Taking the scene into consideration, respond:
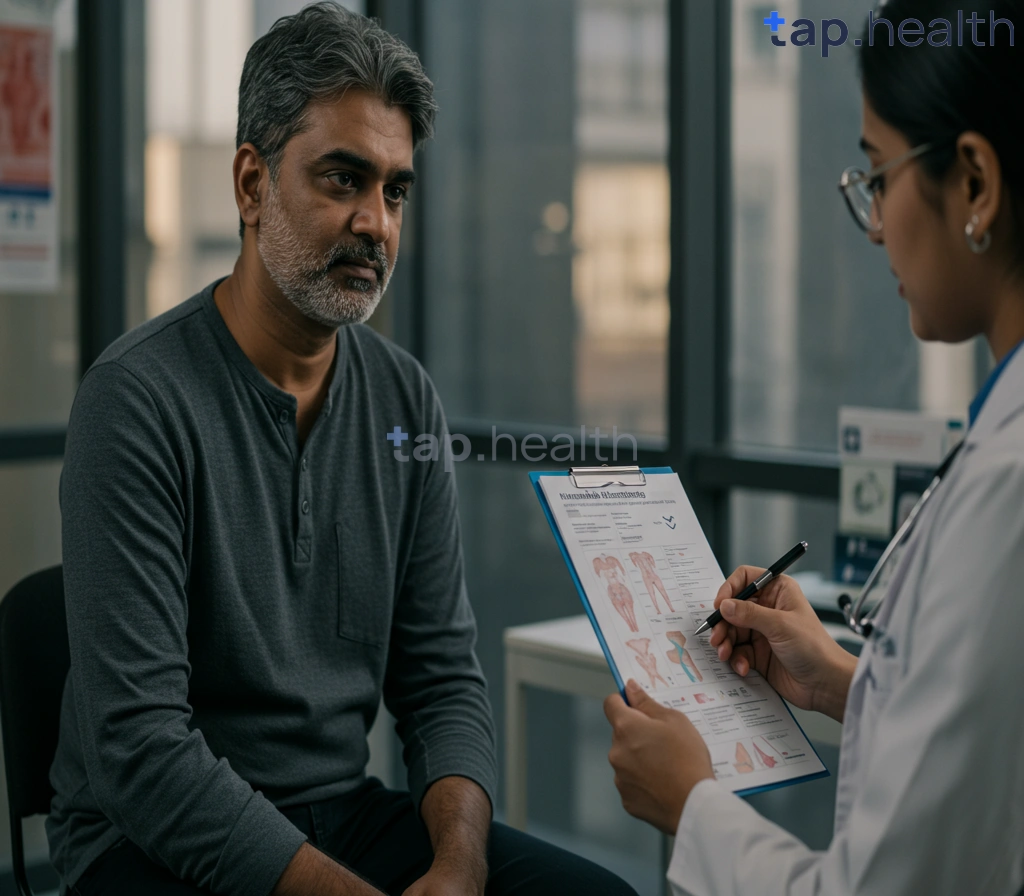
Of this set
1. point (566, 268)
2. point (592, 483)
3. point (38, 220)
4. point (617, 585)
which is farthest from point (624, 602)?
point (38, 220)

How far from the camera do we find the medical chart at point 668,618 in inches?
42.9

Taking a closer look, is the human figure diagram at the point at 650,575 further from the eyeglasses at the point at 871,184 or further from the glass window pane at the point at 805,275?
the glass window pane at the point at 805,275

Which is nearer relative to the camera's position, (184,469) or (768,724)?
(768,724)

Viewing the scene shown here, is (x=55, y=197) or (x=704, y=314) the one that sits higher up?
(x=55, y=197)

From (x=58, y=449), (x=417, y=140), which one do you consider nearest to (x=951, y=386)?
(x=417, y=140)

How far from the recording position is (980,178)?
86 cm

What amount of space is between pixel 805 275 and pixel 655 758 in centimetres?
156

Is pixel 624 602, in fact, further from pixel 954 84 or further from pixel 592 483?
pixel 954 84

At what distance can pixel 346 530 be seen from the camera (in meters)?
1.51

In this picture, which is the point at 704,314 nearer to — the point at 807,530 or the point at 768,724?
the point at 807,530

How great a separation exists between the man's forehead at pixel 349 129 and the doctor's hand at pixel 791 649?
712 mm

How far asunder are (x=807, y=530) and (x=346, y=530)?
3.94ft

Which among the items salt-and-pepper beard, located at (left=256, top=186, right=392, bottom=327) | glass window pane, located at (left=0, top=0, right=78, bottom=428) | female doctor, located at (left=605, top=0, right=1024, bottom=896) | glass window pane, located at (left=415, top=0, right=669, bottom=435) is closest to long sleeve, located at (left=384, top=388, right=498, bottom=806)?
salt-and-pepper beard, located at (left=256, top=186, right=392, bottom=327)

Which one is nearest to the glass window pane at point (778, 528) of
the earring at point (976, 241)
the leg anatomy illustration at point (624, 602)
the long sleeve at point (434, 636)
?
the long sleeve at point (434, 636)
